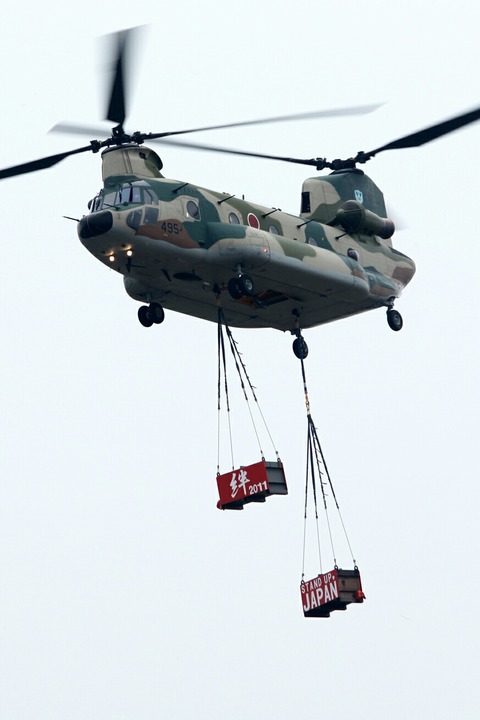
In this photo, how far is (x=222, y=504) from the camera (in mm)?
49938

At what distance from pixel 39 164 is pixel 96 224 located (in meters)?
3.42

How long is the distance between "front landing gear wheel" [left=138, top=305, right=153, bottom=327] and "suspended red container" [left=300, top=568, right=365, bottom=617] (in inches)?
309

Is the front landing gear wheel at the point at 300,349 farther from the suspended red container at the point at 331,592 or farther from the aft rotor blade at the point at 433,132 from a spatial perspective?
the suspended red container at the point at 331,592

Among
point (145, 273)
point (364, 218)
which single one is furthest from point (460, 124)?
point (145, 273)

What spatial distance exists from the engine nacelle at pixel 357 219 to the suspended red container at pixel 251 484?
865cm

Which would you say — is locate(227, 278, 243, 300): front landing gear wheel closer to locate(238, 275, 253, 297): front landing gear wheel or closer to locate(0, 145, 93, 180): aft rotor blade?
locate(238, 275, 253, 297): front landing gear wheel

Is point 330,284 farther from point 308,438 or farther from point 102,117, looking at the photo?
point 102,117

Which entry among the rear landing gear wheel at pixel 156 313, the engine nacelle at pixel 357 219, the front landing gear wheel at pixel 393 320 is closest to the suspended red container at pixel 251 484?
the rear landing gear wheel at pixel 156 313

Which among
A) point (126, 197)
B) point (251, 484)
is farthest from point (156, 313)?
point (251, 484)

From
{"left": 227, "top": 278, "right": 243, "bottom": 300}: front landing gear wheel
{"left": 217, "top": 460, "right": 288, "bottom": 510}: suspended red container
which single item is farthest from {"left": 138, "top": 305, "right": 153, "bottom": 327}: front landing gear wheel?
{"left": 217, "top": 460, "right": 288, "bottom": 510}: suspended red container

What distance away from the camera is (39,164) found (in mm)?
50719

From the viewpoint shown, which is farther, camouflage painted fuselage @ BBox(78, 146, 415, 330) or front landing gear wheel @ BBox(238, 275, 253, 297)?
front landing gear wheel @ BBox(238, 275, 253, 297)

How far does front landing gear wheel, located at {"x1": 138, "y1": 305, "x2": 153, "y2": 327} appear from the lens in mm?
51656

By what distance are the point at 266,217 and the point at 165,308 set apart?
11.6ft
